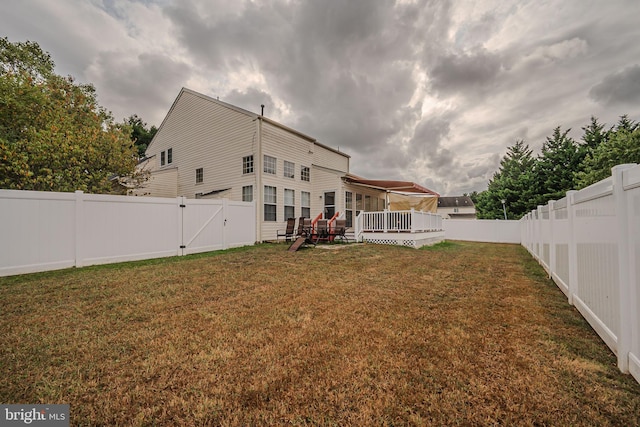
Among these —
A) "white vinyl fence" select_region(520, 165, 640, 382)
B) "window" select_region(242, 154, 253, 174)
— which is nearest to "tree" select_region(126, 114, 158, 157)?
"window" select_region(242, 154, 253, 174)

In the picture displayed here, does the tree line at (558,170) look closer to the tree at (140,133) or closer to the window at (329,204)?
the window at (329,204)

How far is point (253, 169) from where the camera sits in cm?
1250

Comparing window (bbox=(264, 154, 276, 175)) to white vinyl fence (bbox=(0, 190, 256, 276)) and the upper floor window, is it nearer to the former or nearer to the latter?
white vinyl fence (bbox=(0, 190, 256, 276))

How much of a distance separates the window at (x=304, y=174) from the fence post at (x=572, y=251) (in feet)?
40.3

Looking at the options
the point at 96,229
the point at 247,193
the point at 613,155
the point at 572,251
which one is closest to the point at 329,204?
the point at 247,193

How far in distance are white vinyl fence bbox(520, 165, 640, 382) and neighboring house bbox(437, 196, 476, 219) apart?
50014 mm

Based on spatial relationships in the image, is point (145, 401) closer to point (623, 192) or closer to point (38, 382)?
point (38, 382)

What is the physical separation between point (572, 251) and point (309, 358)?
410cm

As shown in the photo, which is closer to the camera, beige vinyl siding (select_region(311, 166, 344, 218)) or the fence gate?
the fence gate

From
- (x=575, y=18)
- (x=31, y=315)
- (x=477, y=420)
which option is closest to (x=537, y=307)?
(x=477, y=420)

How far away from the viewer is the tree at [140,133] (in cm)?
2827

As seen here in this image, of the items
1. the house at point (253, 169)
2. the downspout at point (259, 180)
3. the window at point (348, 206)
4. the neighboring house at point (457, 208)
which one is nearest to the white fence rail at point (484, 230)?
the house at point (253, 169)

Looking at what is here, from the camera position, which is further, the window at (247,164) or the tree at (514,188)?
the tree at (514,188)

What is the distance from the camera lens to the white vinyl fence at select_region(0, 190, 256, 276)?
17.9 ft
